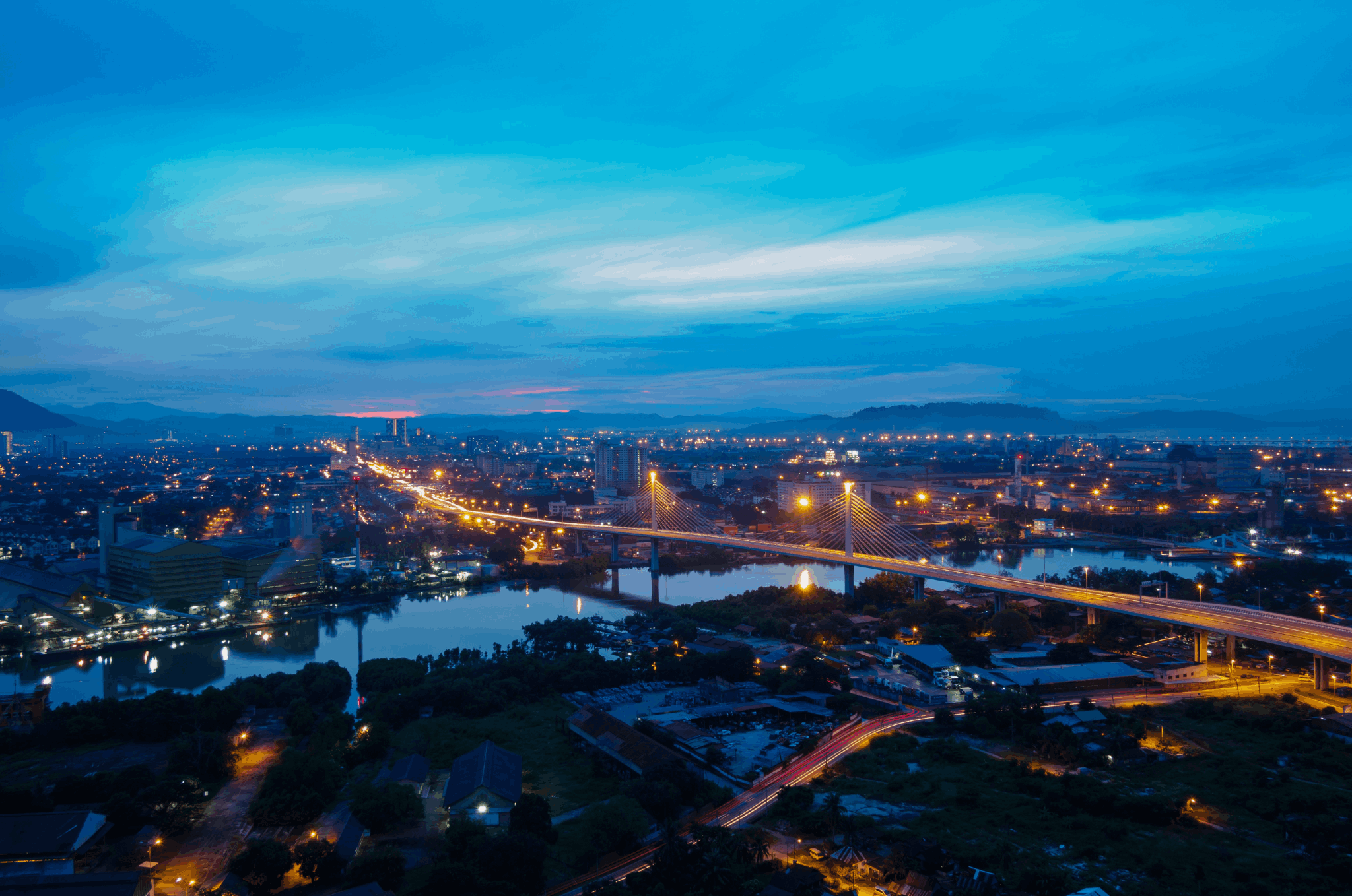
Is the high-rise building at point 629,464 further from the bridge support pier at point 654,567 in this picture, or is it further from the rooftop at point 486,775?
the rooftop at point 486,775

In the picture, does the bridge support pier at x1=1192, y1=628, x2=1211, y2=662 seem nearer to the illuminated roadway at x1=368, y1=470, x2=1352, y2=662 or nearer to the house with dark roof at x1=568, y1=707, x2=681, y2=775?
the illuminated roadway at x1=368, y1=470, x2=1352, y2=662

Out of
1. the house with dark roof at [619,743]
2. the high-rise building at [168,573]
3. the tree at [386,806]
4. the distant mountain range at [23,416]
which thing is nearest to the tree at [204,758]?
the tree at [386,806]

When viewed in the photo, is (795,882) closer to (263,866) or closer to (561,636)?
(263,866)

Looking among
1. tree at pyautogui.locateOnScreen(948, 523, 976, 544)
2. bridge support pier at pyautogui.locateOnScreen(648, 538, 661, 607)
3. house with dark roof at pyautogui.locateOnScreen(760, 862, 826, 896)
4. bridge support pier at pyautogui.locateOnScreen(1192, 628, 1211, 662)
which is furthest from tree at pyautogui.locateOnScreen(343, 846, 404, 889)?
tree at pyautogui.locateOnScreen(948, 523, 976, 544)

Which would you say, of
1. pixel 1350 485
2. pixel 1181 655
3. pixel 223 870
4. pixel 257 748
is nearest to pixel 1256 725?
pixel 1181 655

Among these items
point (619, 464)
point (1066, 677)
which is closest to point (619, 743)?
point (1066, 677)

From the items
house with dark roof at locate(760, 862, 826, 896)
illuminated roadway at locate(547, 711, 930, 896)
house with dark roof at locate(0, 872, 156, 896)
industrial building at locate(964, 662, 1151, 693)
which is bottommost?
industrial building at locate(964, 662, 1151, 693)
